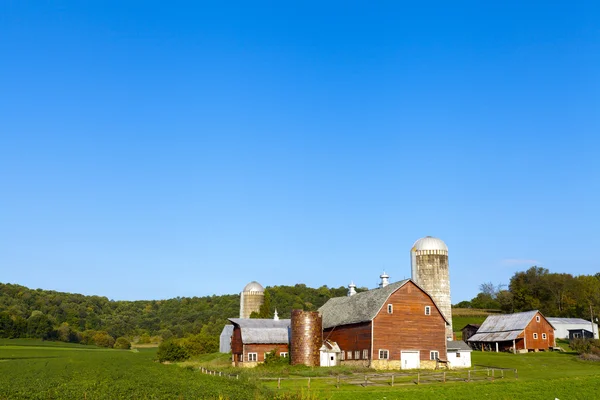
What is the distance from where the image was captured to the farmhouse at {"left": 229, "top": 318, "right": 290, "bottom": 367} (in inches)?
2270

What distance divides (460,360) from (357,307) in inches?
410

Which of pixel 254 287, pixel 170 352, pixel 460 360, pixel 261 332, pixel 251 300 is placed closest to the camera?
pixel 460 360

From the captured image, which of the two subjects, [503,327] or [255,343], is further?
[503,327]

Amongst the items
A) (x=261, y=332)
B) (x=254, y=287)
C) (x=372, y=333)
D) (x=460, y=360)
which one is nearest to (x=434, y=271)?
(x=460, y=360)

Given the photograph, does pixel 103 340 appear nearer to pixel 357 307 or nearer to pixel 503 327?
pixel 357 307

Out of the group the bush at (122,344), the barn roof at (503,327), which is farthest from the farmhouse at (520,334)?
the bush at (122,344)

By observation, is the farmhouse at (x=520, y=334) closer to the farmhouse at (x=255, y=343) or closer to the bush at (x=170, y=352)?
the farmhouse at (x=255, y=343)

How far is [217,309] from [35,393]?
113017 millimetres

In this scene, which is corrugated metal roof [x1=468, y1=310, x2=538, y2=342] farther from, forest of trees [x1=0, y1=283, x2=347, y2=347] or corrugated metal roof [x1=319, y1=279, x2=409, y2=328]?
forest of trees [x1=0, y1=283, x2=347, y2=347]

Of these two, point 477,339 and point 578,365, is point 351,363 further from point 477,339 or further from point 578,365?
point 477,339

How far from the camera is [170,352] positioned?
69.9 metres

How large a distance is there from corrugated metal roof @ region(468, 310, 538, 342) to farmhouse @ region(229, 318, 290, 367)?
88.0 feet

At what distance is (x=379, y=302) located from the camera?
52812mm

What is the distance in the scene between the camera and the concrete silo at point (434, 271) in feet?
218
